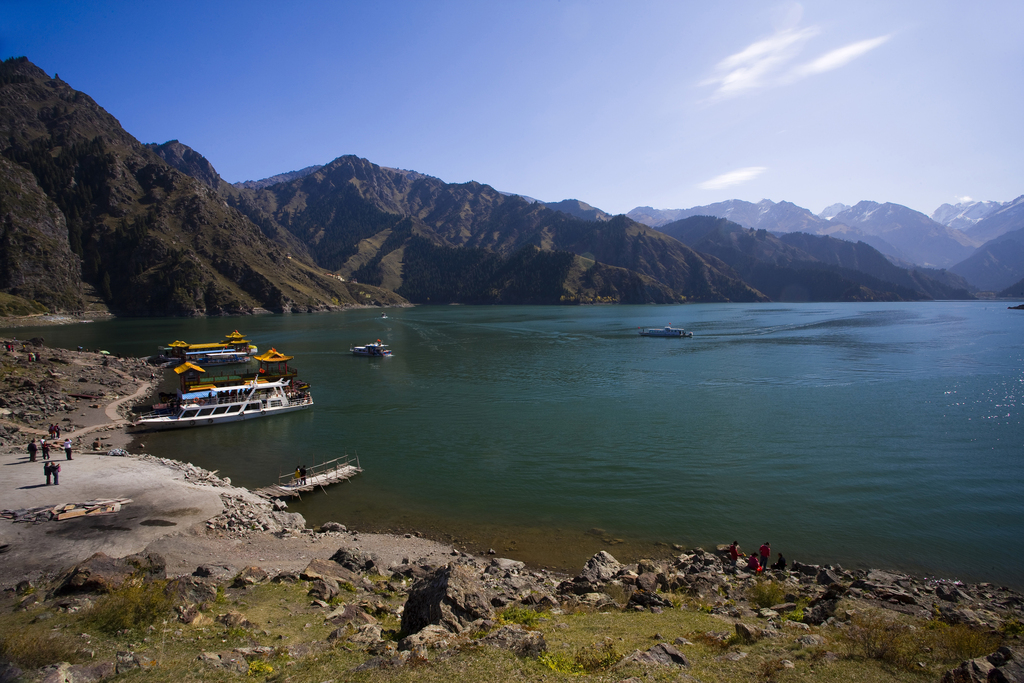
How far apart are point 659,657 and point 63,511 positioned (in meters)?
29.4

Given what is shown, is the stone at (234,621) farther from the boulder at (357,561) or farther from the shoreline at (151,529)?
the shoreline at (151,529)

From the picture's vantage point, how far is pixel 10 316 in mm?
139375

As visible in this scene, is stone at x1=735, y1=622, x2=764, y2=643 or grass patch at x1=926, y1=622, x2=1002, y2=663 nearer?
grass patch at x1=926, y1=622, x2=1002, y2=663

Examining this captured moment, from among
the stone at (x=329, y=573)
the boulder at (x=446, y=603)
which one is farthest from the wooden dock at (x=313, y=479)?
the boulder at (x=446, y=603)

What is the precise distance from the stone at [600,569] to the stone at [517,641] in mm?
8047

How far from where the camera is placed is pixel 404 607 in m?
14.2

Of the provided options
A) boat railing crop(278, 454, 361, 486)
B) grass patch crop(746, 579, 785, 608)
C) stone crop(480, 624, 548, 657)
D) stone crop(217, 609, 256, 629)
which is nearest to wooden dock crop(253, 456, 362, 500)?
boat railing crop(278, 454, 361, 486)

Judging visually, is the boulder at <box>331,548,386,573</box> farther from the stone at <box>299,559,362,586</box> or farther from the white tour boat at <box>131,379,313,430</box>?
the white tour boat at <box>131,379,313,430</box>

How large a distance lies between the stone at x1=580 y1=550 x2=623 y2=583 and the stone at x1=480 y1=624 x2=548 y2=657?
26.4ft

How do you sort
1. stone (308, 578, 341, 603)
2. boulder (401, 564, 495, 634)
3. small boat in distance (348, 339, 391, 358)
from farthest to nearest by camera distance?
small boat in distance (348, 339, 391, 358) < stone (308, 578, 341, 603) < boulder (401, 564, 495, 634)

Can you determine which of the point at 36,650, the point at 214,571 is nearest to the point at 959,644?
the point at 36,650

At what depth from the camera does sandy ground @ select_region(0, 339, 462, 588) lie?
19.9 metres

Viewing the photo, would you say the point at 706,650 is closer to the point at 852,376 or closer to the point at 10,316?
the point at 852,376

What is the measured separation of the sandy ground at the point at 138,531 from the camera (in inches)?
782
